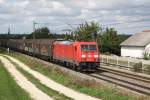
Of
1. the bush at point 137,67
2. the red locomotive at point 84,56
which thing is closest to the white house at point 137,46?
the red locomotive at point 84,56

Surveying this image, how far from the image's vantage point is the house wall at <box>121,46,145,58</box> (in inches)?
3120

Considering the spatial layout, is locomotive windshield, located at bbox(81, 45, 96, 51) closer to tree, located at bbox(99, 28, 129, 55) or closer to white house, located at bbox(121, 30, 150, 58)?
white house, located at bbox(121, 30, 150, 58)

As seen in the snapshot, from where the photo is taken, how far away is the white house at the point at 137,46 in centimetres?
7862

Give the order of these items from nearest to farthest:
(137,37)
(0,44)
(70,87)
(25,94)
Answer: (25,94) < (70,87) < (137,37) < (0,44)

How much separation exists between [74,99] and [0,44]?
129 m

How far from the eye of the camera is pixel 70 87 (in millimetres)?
28391

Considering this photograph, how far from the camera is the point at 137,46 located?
80500mm

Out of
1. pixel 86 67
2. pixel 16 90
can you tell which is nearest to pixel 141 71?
pixel 86 67

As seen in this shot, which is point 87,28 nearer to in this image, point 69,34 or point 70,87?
point 69,34

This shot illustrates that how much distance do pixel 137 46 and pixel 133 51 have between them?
6.98 ft

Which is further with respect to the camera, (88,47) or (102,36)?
(102,36)

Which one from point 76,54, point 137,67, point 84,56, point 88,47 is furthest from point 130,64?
point 76,54

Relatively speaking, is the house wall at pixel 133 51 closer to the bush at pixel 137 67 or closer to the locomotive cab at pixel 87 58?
the bush at pixel 137 67

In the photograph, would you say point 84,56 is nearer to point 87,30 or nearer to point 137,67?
point 137,67
